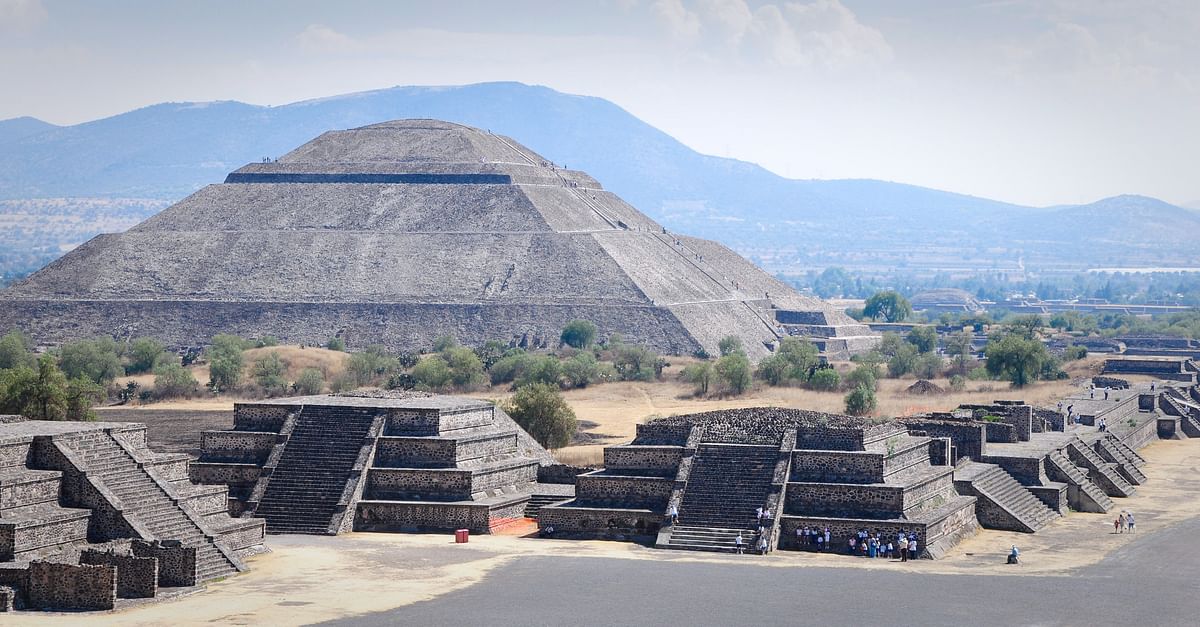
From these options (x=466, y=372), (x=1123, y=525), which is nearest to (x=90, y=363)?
(x=466, y=372)

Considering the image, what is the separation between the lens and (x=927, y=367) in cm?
11719

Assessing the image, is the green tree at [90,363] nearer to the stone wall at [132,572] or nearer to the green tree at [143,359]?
the green tree at [143,359]

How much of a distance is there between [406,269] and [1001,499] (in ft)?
310

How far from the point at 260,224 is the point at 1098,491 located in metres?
104

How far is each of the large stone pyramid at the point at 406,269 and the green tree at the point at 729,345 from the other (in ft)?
2.65

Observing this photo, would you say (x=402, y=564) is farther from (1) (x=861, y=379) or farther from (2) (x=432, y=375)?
(1) (x=861, y=379)

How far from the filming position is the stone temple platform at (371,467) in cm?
4988

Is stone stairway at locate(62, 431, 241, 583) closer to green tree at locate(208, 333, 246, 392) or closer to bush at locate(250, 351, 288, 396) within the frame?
bush at locate(250, 351, 288, 396)

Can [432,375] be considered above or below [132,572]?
above

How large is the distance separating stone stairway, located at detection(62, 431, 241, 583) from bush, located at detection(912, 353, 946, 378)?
76.2m

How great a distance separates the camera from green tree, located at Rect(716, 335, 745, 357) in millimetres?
127312

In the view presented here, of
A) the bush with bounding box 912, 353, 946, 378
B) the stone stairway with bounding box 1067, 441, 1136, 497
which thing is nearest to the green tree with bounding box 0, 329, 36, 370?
the bush with bounding box 912, 353, 946, 378

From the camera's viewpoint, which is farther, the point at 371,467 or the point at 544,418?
the point at 544,418

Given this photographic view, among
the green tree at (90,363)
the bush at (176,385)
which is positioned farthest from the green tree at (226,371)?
the green tree at (90,363)
